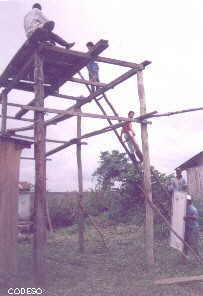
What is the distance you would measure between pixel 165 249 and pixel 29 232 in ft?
20.3

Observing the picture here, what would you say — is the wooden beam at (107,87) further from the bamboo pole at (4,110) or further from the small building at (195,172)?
the small building at (195,172)

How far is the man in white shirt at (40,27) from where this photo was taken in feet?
22.9

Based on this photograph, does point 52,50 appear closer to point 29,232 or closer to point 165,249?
point 165,249

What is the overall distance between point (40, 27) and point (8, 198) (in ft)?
11.6

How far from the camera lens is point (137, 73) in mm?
8234

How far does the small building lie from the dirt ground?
11.8 metres

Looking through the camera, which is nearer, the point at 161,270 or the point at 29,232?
the point at 161,270

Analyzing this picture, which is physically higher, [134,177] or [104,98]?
[104,98]

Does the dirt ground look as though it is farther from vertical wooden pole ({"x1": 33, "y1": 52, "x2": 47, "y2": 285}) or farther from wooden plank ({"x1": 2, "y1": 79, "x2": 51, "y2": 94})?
wooden plank ({"x1": 2, "y1": 79, "x2": 51, "y2": 94})

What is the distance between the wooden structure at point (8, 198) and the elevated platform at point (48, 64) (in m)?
2.03

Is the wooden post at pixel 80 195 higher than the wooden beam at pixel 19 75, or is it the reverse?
the wooden beam at pixel 19 75

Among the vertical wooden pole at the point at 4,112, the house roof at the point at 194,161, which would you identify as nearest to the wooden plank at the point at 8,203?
→ the vertical wooden pole at the point at 4,112

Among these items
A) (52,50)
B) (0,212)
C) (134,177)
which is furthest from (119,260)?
(134,177)

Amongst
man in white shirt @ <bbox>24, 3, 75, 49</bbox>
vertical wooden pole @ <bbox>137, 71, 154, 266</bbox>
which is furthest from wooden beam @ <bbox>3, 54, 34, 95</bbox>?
vertical wooden pole @ <bbox>137, 71, 154, 266</bbox>
